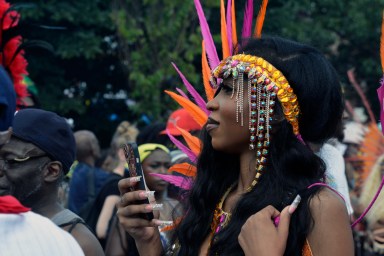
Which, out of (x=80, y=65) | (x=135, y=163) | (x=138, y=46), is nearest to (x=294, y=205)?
(x=135, y=163)

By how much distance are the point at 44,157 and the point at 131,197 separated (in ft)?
2.44

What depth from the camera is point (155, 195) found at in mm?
6281

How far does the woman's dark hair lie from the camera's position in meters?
3.34

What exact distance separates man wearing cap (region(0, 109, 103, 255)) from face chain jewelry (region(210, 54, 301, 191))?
916 millimetres

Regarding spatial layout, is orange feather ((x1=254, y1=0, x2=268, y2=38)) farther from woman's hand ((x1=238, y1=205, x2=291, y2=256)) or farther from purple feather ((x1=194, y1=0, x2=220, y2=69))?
woman's hand ((x1=238, y1=205, x2=291, y2=256))

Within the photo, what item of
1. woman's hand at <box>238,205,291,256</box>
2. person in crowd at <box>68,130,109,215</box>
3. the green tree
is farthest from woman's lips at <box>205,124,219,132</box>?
the green tree

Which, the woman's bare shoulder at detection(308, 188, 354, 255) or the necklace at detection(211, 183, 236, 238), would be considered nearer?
the woman's bare shoulder at detection(308, 188, 354, 255)

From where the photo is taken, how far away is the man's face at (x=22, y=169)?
3973 mm

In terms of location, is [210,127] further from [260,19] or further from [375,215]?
[375,215]

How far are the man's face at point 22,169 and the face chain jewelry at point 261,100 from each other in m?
1.06

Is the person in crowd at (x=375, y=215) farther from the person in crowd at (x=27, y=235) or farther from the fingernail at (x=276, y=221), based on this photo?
the person in crowd at (x=27, y=235)

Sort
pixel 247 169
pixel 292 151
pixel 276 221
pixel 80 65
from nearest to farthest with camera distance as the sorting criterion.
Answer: pixel 276 221 < pixel 292 151 < pixel 247 169 < pixel 80 65

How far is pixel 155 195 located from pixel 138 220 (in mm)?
2715

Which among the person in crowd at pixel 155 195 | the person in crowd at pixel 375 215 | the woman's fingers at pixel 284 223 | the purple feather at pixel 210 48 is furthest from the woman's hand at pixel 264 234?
the person in crowd at pixel 155 195
